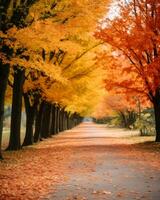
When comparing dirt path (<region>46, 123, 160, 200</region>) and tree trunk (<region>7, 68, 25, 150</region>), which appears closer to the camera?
dirt path (<region>46, 123, 160, 200</region>)

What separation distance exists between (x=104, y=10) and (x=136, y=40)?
3.63m

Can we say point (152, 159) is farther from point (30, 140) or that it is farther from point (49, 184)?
point (30, 140)

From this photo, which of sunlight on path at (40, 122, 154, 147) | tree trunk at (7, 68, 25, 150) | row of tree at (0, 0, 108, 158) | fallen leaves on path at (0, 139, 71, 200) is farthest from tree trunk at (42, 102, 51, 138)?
fallen leaves on path at (0, 139, 71, 200)

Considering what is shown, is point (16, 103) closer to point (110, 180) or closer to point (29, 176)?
point (29, 176)

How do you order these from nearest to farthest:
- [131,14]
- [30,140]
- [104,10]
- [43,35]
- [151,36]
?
1. [43,35]
2. [104,10]
3. [151,36]
4. [131,14]
5. [30,140]

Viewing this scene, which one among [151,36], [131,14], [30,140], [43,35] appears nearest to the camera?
[43,35]

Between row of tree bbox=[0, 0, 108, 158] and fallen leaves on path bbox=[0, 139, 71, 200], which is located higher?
row of tree bbox=[0, 0, 108, 158]

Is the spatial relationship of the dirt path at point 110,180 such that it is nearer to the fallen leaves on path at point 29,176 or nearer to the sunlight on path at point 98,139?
the fallen leaves on path at point 29,176

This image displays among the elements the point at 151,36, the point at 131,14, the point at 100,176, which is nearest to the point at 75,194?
the point at 100,176

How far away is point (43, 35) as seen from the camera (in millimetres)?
15445

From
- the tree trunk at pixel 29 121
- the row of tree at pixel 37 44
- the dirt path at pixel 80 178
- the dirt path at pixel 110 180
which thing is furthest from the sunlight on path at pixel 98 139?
the dirt path at pixel 110 180

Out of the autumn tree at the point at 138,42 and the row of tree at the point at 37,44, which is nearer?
the row of tree at the point at 37,44

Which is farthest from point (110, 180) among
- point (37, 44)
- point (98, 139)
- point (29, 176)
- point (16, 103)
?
point (98, 139)

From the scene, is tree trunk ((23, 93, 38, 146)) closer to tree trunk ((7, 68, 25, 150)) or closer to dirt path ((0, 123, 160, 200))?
tree trunk ((7, 68, 25, 150))
